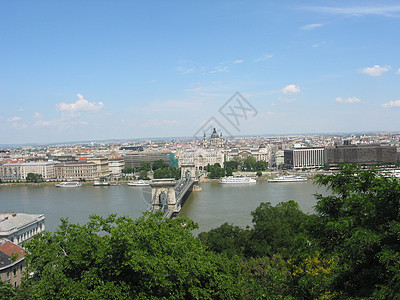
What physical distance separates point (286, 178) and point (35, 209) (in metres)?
18.9

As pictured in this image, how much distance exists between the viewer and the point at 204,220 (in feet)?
51.3

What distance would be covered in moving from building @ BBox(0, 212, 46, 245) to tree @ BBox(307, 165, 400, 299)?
27.2ft

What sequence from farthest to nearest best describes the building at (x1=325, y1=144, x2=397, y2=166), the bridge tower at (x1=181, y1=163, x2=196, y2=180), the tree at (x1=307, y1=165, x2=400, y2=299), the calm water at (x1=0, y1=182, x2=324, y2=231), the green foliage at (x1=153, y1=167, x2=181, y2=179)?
the building at (x1=325, y1=144, x2=397, y2=166)
the green foliage at (x1=153, y1=167, x2=181, y2=179)
the bridge tower at (x1=181, y1=163, x2=196, y2=180)
the calm water at (x1=0, y1=182, x2=324, y2=231)
the tree at (x1=307, y1=165, x2=400, y2=299)

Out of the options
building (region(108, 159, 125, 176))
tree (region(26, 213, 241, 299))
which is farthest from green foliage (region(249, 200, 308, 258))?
building (region(108, 159, 125, 176))

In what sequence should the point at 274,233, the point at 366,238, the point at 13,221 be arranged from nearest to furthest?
the point at 366,238
the point at 274,233
the point at 13,221

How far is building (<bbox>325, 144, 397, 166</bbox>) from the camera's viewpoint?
40.9 meters

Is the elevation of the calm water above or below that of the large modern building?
below

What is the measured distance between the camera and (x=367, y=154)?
135ft

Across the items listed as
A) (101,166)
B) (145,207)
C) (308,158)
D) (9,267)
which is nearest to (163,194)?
(145,207)

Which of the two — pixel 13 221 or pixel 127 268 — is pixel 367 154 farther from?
pixel 127 268

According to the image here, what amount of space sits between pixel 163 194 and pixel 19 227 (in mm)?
8456

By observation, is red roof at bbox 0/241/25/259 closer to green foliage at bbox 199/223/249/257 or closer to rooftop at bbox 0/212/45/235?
rooftop at bbox 0/212/45/235

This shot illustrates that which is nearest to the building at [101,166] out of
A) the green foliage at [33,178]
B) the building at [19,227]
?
the green foliage at [33,178]

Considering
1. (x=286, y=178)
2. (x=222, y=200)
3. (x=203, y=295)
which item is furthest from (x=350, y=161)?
(x=203, y=295)
